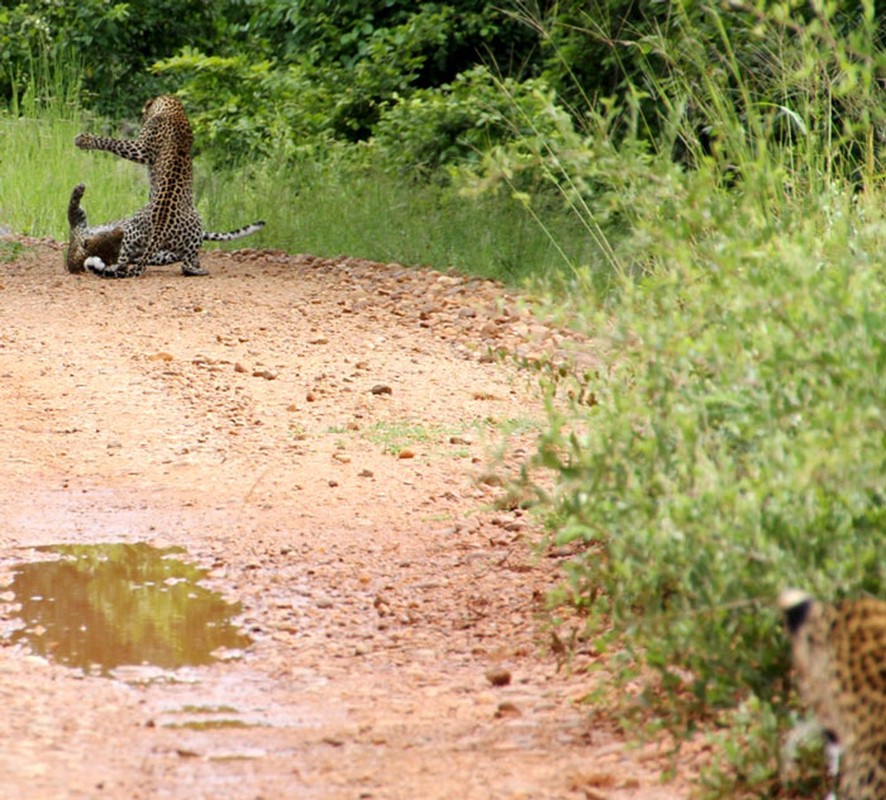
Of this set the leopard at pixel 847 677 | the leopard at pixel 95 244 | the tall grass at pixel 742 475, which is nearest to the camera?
the leopard at pixel 847 677

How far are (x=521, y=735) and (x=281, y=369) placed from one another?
4.56 m

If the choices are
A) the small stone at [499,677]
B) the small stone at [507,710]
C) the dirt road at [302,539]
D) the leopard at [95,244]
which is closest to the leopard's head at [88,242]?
the leopard at [95,244]

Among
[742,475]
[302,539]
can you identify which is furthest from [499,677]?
[302,539]

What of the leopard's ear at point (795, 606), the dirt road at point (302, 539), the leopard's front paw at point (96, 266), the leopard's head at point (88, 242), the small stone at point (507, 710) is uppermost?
the leopard's ear at point (795, 606)

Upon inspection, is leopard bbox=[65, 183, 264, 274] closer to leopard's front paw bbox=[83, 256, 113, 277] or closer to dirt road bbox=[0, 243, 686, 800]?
leopard's front paw bbox=[83, 256, 113, 277]

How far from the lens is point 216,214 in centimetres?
1263

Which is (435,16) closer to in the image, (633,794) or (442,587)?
(442,587)

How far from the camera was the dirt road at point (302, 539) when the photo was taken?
323 centimetres

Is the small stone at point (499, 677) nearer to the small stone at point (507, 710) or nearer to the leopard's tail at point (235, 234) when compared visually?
the small stone at point (507, 710)

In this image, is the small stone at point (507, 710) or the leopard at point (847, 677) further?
the small stone at point (507, 710)

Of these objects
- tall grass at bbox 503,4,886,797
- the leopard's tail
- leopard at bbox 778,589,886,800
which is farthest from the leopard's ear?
the leopard's tail

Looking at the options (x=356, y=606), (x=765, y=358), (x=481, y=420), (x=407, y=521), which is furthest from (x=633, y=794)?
(x=481, y=420)

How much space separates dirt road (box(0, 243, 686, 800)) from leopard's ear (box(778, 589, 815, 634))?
56 cm

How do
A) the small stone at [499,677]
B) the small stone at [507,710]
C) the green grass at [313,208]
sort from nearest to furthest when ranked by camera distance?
the small stone at [507,710], the small stone at [499,677], the green grass at [313,208]
